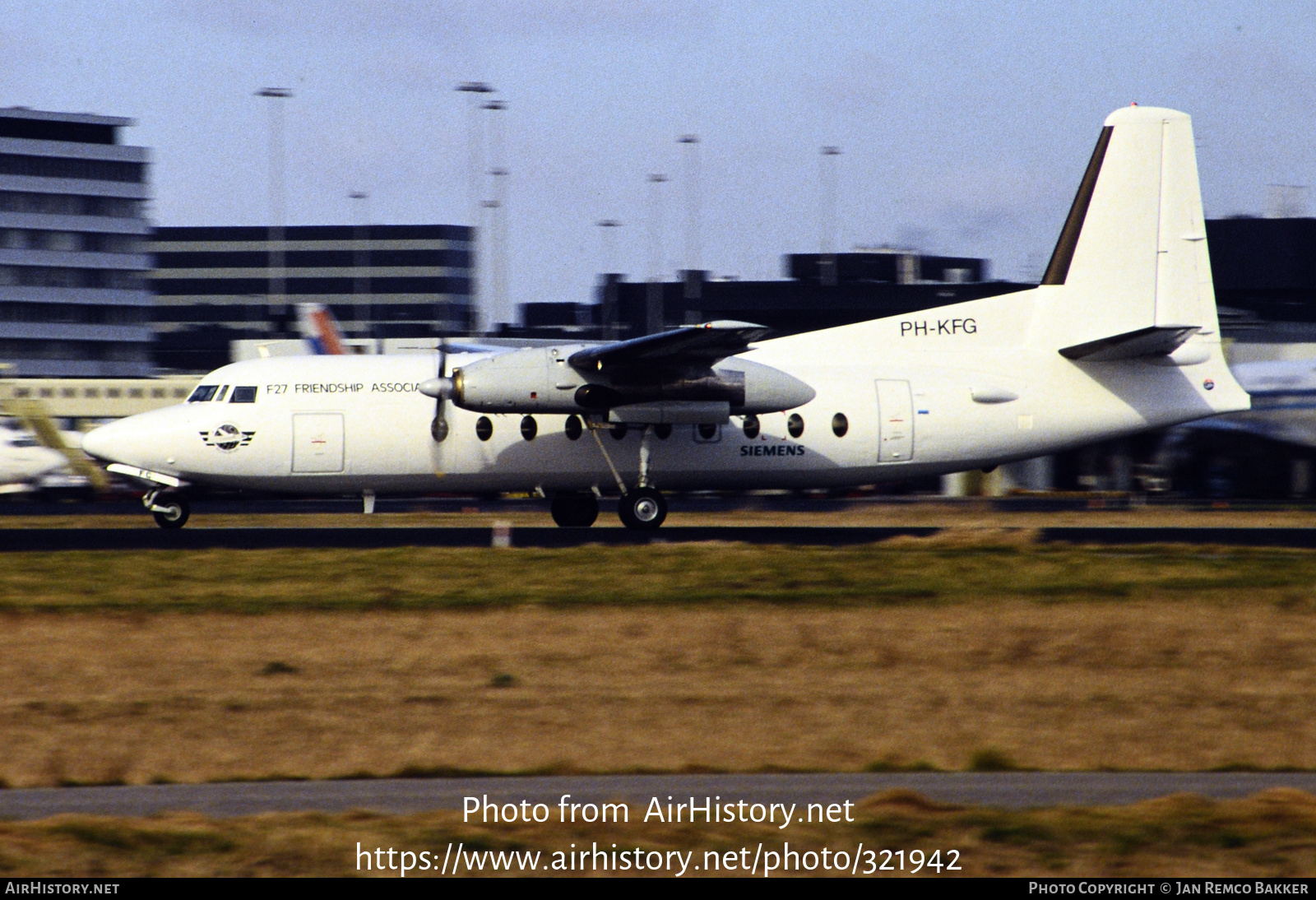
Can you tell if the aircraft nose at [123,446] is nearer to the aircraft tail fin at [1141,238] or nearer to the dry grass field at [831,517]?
the dry grass field at [831,517]

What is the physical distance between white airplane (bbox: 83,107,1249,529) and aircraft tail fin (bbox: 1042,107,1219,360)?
0.10ft

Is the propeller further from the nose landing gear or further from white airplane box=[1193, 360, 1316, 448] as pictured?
white airplane box=[1193, 360, 1316, 448]

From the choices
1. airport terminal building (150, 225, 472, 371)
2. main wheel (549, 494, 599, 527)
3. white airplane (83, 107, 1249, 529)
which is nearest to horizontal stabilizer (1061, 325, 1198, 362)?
white airplane (83, 107, 1249, 529)

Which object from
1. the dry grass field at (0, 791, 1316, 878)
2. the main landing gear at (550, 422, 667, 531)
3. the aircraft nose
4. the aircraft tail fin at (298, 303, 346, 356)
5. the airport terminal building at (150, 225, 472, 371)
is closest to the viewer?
the dry grass field at (0, 791, 1316, 878)

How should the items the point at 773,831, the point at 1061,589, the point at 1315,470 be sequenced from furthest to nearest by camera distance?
the point at 1315,470 → the point at 1061,589 → the point at 773,831

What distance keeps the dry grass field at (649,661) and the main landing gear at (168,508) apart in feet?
10.0

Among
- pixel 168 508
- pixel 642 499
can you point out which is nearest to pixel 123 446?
pixel 168 508

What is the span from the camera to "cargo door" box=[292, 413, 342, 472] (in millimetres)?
21328

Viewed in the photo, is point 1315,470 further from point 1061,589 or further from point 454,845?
point 454,845

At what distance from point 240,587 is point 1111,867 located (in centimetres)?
1210

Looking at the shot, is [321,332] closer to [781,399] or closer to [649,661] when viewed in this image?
[781,399]

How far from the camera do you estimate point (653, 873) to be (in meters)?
7.66

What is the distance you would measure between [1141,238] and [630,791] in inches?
643

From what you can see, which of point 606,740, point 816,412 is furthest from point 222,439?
point 606,740
